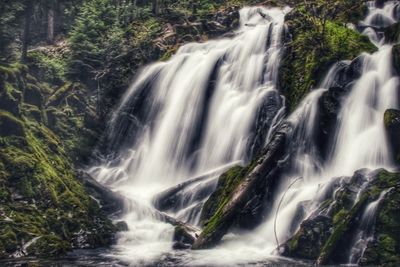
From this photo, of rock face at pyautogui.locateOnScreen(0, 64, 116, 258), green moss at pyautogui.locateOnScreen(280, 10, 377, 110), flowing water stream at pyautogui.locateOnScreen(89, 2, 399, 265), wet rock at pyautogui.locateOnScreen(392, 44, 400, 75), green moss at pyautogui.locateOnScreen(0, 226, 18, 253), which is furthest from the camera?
green moss at pyautogui.locateOnScreen(280, 10, 377, 110)

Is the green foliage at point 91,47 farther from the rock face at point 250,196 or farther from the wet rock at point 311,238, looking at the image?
the wet rock at point 311,238

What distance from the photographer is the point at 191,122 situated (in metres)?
22.5

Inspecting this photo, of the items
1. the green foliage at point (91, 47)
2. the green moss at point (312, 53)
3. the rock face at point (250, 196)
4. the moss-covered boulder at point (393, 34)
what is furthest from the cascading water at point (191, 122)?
the moss-covered boulder at point (393, 34)

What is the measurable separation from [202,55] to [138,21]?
28.3 ft

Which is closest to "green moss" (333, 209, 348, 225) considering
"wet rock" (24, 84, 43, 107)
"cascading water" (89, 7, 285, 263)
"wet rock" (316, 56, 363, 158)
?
"wet rock" (316, 56, 363, 158)

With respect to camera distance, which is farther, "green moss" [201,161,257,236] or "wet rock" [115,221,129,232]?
"wet rock" [115,221,129,232]

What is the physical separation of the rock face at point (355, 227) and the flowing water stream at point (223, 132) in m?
1.01

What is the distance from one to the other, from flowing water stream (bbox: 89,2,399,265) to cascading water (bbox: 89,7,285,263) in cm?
5

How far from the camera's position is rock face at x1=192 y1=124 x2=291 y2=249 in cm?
1454

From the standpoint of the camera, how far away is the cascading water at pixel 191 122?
1834 cm

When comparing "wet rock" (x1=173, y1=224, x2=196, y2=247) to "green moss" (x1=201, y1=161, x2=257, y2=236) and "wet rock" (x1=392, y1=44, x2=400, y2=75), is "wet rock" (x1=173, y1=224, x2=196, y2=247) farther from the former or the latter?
"wet rock" (x1=392, y1=44, x2=400, y2=75)

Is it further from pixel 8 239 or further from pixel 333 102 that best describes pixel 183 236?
pixel 333 102

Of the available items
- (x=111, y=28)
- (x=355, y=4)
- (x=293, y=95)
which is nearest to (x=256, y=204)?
(x=293, y=95)

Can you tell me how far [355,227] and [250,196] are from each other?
3.67 m
